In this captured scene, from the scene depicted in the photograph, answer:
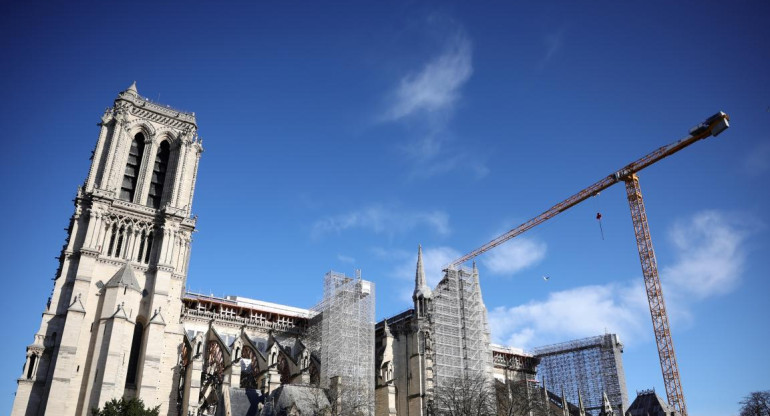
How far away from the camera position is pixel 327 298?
52375mm

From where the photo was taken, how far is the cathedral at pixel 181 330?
130 feet

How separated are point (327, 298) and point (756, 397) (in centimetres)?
4240

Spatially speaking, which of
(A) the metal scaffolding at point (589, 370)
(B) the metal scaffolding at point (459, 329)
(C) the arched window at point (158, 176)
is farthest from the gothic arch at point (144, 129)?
(A) the metal scaffolding at point (589, 370)

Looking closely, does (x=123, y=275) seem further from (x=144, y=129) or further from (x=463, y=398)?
(x=463, y=398)

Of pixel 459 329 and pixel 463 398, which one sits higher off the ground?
pixel 459 329

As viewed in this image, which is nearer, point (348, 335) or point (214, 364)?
point (214, 364)

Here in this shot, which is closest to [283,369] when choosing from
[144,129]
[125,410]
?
[125,410]

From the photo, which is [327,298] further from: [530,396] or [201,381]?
[530,396]

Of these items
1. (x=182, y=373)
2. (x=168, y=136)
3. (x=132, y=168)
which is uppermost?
(x=168, y=136)

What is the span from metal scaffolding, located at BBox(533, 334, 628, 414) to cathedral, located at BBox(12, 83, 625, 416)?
13395 millimetres

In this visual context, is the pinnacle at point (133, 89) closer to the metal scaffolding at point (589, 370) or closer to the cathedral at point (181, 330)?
the cathedral at point (181, 330)

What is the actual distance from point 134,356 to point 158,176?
16.6 metres

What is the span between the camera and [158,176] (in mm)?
51938

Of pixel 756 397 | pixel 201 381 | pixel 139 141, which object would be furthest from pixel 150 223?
pixel 756 397
